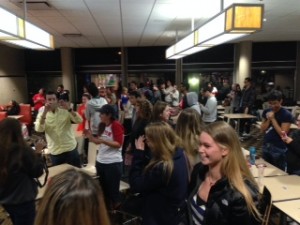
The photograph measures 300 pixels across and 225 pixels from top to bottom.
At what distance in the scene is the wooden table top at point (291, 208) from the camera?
219cm

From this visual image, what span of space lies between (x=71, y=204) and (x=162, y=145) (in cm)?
122

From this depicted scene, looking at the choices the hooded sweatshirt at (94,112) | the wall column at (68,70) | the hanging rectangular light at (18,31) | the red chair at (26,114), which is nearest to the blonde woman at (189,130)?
the hanging rectangular light at (18,31)

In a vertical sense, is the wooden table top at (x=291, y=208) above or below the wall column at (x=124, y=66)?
below

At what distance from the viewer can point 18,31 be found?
3.37 metres

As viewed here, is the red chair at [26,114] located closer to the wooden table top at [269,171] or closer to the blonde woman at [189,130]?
the blonde woman at [189,130]

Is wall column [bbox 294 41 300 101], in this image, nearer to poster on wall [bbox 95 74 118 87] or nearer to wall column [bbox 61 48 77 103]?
poster on wall [bbox 95 74 118 87]

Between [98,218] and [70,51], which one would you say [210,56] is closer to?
[70,51]

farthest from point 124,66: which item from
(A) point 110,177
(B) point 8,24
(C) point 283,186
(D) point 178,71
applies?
(C) point 283,186

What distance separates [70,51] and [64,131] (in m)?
8.16

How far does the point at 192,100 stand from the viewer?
579 centimetres

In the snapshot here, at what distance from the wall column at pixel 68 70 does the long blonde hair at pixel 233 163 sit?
10126 millimetres

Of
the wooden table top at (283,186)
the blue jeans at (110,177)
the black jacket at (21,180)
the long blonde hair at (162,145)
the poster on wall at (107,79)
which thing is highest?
the poster on wall at (107,79)

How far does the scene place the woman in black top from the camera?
7.18 ft

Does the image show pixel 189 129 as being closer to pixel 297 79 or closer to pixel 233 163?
pixel 233 163
